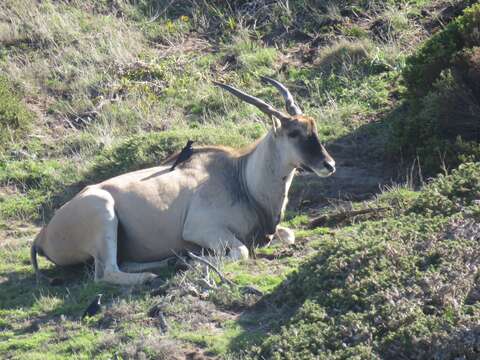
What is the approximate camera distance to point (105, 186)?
1046cm

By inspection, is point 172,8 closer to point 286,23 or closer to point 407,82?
point 286,23

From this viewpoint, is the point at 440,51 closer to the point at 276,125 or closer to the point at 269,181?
the point at 276,125

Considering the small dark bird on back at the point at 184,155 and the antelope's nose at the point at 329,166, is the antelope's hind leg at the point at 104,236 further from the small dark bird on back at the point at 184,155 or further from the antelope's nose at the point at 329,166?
the antelope's nose at the point at 329,166

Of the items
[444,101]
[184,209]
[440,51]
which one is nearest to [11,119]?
[184,209]

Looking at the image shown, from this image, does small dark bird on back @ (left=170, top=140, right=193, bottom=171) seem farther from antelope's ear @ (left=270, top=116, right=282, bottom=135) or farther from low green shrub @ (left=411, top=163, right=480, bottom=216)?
low green shrub @ (left=411, top=163, right=480, bottom=216)

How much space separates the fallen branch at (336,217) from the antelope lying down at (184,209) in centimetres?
36

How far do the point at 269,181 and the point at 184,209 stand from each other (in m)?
0.87

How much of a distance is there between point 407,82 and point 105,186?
12.9ft

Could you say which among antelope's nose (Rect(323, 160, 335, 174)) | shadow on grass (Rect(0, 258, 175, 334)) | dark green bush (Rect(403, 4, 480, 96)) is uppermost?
dark green bush (Rect(403, 4, 480, 96))

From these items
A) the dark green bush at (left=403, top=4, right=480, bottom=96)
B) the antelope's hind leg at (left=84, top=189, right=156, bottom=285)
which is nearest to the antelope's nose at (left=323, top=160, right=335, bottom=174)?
the antelope's hind leg at (left=84, top=189, right=156, bottom=285)

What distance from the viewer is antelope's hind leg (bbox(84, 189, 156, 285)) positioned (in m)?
9.80

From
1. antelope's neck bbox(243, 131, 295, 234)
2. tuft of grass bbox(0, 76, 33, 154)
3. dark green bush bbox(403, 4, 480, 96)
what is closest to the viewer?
antelope's neck bbox(243, 131, 295, 234)

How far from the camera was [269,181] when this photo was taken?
1048 cm

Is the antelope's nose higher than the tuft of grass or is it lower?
higher
